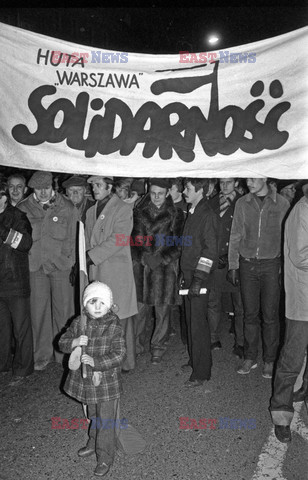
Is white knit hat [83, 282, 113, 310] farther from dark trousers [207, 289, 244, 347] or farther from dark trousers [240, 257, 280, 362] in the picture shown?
dark trousers [207, 289, 244, 347]

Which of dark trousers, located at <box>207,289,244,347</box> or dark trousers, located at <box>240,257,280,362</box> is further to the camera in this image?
dark trousers, located at <box>207,289,244,347</box>

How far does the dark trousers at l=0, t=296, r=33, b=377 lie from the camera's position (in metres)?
4.95

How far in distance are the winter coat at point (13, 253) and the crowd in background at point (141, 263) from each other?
0.04 ft

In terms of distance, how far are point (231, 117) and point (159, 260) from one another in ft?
9.45

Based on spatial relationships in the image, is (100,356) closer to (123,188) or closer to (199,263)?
(199,263)

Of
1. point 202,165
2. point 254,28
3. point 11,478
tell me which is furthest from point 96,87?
point 254,28

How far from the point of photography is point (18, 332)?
498cm

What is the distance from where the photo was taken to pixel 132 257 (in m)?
5.57

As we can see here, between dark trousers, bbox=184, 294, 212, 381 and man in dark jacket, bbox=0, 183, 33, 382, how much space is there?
181 cm

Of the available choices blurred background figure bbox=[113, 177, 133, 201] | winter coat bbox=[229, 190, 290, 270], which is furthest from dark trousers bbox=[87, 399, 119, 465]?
blurred background figure bbox=[113, 177, 133, 201]

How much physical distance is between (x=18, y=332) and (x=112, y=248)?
4.54 ft

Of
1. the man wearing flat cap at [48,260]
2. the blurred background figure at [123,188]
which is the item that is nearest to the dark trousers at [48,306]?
the man wearing flat cap at [48,260]

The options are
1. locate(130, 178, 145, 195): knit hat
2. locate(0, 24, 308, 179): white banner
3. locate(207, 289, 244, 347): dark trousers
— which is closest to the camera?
locate(0, 24, 308, 179): white banner

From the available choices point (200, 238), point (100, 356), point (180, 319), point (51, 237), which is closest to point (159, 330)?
point (180, 319)
